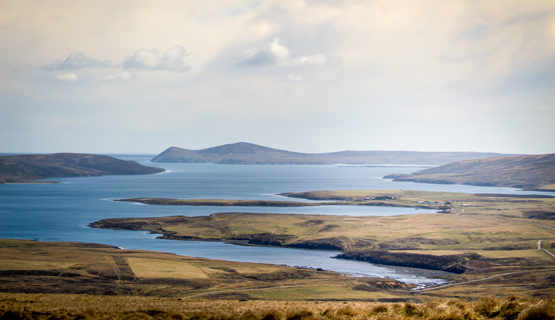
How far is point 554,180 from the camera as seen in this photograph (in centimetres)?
19875

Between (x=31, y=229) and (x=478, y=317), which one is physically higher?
(x=478, y=317)

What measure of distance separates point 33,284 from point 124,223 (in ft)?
179

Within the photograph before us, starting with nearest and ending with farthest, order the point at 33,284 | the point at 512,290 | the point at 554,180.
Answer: the point at 33,284
the point at 512,290
the point at 554,180

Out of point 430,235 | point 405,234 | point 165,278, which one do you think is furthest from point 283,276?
point 430,235

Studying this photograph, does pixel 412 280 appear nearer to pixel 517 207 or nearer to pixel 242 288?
pixel 242 288

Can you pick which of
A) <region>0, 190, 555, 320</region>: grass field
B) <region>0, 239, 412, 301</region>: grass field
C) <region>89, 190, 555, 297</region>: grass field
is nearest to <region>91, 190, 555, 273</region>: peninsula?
<region>89, 190, 555, 297</region>: grass field

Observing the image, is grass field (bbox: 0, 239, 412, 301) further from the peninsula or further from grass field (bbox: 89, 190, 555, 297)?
the peninsula

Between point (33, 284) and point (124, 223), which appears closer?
point (33, 284)

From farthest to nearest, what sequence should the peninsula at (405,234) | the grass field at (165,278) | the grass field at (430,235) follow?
the peninsula at (405,234), the grass field at (430,235), the grass field at (165,278)

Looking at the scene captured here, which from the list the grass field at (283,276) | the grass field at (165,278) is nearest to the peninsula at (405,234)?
the grass field at (283,276)

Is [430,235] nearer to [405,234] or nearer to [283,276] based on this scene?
[405,234]

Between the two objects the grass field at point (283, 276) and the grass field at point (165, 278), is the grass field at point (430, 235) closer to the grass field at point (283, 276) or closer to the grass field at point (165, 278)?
the grass field at point (283, 276)

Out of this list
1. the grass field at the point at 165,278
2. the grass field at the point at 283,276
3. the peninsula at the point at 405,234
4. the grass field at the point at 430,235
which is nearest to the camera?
the grass field at the point at 283,276

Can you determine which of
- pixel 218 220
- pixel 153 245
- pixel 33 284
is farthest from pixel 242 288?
pixel 218 220
